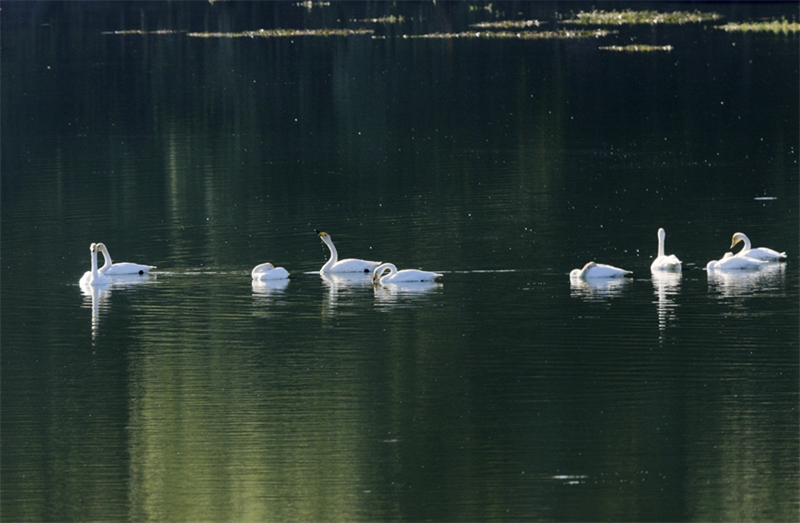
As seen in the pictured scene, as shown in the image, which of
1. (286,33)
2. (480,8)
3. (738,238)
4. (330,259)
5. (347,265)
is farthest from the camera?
(480,8)

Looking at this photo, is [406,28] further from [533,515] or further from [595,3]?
[533,515]

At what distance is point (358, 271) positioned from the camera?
35062mm

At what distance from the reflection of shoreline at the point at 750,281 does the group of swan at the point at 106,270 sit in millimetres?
12509

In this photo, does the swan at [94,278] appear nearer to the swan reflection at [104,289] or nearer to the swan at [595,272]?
the swan reflection at [104,289]

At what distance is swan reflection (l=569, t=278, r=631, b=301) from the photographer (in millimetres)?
31891

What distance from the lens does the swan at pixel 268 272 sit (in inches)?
1335

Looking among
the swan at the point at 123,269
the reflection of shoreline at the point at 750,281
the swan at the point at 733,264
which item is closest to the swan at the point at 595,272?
the reflection of shoreline at the point at 750,281

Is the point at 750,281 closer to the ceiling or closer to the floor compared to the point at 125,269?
closer to the floor

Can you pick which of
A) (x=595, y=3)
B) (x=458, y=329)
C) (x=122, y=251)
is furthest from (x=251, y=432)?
(x=595, y=3)

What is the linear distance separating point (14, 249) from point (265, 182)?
12.7 meters

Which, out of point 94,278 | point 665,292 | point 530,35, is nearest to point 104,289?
point 94,278

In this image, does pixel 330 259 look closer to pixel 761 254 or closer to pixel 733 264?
pixel 733 264

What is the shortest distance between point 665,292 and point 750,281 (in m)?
2.33

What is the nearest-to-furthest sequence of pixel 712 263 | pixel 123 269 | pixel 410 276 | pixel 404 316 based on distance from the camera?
pixel 404 316, pixel 410 276, pixel 712 263, pixel 123 269
